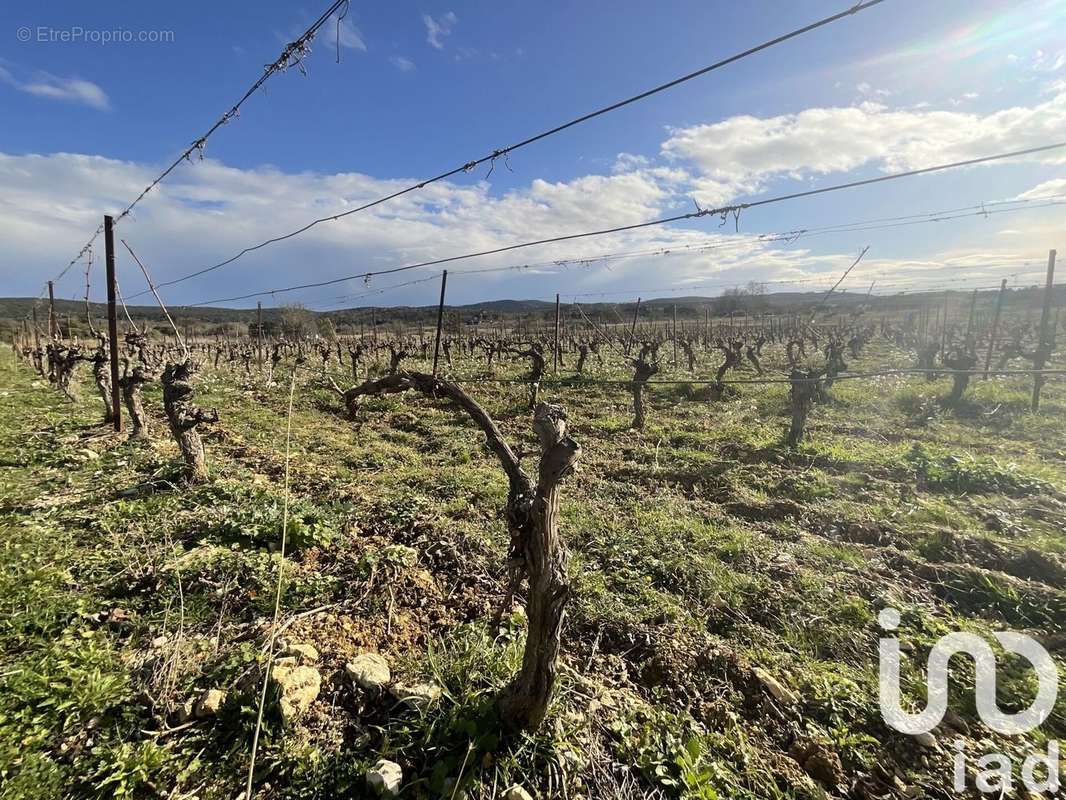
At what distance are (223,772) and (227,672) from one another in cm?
60

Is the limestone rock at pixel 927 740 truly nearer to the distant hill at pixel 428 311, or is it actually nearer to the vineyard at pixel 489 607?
the vineyard at pixel 489 607

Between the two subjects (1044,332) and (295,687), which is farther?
(1044,332)

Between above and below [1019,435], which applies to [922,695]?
below

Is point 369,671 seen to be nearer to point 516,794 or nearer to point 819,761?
point 516,794

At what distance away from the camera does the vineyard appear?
2283 millimetres

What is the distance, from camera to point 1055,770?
2529 mm

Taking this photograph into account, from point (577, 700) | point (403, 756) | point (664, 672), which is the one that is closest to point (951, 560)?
point (664, 672)

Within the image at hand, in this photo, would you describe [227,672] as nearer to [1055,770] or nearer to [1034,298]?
[1055,770]

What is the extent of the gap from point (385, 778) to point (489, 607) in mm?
1479

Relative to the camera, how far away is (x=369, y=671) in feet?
9.05

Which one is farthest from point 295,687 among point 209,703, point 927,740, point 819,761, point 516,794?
point 927,740

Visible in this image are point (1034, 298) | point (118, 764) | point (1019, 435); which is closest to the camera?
point (118, 764)

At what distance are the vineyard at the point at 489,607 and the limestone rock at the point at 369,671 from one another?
25 millimetres

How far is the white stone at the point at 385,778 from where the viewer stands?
2141 mm
